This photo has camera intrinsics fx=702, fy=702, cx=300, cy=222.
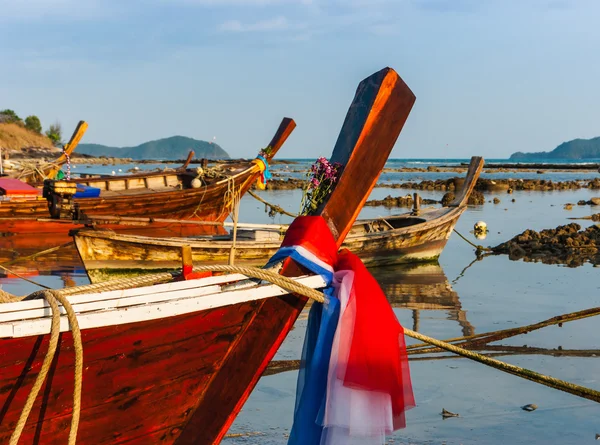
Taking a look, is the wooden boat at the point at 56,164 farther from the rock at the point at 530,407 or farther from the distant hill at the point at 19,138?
the distant hill at the point at 19,138

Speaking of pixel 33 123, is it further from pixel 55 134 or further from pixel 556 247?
pixel 556 247

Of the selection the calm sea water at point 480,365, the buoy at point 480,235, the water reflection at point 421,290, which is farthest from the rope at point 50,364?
the buoy at point 480,235

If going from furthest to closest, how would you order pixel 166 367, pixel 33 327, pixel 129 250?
pixel 129 250, pixel 166 367, pixel 33 327

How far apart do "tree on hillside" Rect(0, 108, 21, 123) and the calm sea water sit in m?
73.1

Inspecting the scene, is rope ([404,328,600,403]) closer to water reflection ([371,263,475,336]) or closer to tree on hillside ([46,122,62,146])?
water reflection ([371,263,475,336])

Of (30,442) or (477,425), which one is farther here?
(477,425)

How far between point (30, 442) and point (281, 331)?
1.15m

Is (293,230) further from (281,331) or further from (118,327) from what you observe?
(118,327)

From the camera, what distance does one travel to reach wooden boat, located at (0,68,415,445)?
A: 8.96ft

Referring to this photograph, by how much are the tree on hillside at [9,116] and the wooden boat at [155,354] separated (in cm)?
8226

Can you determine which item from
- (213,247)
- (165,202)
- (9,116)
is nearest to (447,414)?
(213,247)

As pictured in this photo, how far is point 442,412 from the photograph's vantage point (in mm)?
5371

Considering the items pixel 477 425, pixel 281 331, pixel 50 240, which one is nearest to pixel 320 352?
pixel 281 331

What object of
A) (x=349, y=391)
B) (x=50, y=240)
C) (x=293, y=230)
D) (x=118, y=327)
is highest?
(x=293, y=230)
